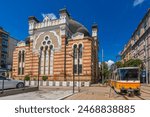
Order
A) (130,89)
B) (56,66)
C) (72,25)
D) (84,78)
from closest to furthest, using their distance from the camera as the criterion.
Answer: (130,89)
(84,78)
(56,66)
(72,25)

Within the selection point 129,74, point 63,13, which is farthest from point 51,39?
point 129,74

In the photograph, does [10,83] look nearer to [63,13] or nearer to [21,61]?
[63,13]

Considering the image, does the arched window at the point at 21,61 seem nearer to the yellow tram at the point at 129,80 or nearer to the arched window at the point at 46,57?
the arched window at the point at 46,57

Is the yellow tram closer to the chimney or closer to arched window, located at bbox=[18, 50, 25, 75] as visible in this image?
the chimney

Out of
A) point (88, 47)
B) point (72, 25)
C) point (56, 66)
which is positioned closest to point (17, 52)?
point (56, 66)

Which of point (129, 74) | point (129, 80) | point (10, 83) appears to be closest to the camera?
point (129, 80)

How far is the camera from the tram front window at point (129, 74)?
57.3 ft

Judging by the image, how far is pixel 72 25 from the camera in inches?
1870

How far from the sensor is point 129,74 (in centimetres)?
1759

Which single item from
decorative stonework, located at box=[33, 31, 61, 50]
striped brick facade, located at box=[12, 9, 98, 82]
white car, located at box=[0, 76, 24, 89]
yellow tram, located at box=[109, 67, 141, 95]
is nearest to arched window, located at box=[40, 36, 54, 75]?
striped brick facade, located at box=[12, 9, 98, 82]

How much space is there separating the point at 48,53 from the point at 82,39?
10.1 m

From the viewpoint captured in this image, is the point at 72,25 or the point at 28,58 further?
the point at 72,25

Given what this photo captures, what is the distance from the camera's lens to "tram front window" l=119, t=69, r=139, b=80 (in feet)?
57.3

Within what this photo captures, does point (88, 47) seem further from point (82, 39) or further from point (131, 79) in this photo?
point (131, 79)
